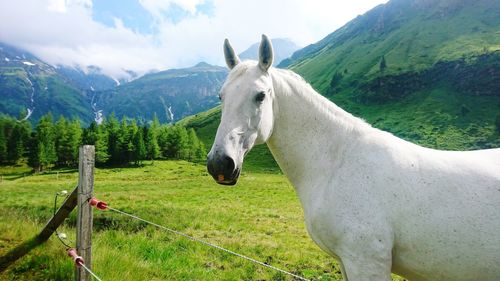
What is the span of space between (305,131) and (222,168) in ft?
4.36

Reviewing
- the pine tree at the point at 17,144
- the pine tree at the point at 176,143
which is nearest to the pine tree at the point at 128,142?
the pine tree at the point at 176,143

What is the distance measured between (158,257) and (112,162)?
81.6m

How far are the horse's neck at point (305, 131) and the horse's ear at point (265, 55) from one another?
312 millimetres

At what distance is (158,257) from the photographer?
26.2 feet

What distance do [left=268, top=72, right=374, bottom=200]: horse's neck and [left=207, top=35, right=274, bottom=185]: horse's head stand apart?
214mm

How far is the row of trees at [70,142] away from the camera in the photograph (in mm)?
75938

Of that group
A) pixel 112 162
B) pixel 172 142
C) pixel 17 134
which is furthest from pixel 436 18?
pixel 17 134

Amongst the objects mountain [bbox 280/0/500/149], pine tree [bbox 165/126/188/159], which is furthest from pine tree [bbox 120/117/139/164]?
mountain [bbox 280/0/500/149]

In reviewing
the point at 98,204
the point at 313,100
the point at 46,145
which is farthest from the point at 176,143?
the point at 313,100

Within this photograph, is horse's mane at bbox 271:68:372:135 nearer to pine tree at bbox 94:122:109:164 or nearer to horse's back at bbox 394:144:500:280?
horse's back at bbox 394:144:500:280

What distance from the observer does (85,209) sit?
541 cm

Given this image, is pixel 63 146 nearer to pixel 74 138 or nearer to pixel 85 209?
pixel 74 138

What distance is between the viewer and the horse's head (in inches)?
129

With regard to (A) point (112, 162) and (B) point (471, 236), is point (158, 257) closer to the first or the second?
(B) point (471, 236)
